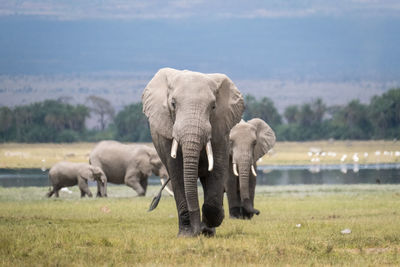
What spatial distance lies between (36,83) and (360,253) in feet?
595

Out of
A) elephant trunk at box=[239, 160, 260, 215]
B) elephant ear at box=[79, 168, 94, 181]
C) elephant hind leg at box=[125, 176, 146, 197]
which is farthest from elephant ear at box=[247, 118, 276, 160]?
elephant hind leg at box=[125, 176, 146, 197]

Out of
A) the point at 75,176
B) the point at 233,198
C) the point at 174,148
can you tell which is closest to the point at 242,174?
the point at 233,198

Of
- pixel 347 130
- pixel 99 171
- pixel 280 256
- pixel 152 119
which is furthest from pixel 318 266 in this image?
pixel 347 130

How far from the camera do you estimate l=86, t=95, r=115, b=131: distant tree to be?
4822 inches

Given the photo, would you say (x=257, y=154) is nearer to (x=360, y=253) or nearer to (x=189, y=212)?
(x=189, y=212)

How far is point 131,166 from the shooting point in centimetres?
3312

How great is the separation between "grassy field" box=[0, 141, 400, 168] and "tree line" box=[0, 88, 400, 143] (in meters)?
3.39

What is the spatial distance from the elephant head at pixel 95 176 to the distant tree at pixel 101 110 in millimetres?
86711

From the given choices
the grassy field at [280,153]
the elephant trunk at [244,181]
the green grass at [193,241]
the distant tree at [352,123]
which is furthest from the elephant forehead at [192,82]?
the distant tree at [352,123]

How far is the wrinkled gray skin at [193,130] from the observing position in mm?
12984

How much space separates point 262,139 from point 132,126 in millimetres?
79592

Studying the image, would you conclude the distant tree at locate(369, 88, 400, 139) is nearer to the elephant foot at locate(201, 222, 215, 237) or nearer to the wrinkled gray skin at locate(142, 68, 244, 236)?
the wrinkled gray skin at locate(142, 68, 244, 236)

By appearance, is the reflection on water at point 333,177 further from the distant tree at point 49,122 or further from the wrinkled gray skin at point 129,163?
the distant tree at point 49,122

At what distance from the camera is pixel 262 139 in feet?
70.6
